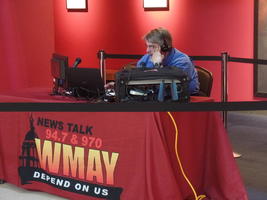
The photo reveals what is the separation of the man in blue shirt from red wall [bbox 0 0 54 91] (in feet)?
8.28

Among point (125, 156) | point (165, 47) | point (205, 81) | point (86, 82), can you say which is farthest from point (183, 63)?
point (125, 156)

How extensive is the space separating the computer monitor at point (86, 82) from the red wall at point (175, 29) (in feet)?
12.2

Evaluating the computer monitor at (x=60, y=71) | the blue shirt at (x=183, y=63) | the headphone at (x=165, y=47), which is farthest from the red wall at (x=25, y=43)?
the headphone at (x=165, y=47)

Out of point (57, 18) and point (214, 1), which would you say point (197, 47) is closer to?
point (214, 1)

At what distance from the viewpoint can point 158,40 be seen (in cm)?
420

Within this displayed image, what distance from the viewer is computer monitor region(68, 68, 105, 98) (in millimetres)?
3770

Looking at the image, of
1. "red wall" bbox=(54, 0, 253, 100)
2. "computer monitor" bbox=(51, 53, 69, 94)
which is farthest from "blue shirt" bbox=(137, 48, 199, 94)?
"red wall" bbox=(54, 0, 253, 100)

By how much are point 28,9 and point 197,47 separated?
7.69ft

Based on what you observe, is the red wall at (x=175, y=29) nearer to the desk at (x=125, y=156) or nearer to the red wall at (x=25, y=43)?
the red wall at (x=25, y=43)

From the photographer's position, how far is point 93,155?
11.6ft

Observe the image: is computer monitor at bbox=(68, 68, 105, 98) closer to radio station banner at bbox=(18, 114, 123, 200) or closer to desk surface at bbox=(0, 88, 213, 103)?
desk surface at bbox=(0, 88, 213, 103)

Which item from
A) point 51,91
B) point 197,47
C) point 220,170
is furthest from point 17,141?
point 197,47

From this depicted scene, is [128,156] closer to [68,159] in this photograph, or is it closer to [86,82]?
[68,159]

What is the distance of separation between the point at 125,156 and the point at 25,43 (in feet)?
11.4
